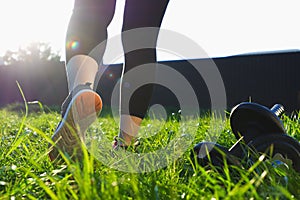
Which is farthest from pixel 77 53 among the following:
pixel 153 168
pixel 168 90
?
pixel 168 90

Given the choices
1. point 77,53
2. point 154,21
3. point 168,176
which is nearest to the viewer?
point 168,176

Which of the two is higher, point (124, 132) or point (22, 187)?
point (22, 187)

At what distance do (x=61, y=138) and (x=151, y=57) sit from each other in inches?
28.5

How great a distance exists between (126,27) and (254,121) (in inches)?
33.6

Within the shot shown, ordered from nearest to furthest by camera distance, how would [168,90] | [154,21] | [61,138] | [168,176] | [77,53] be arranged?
[168,176]
[61,138]
[77,53]
[154,21]
[168,90]

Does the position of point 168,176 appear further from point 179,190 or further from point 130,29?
point 130,29

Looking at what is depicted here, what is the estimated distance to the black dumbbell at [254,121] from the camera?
53.7 inches

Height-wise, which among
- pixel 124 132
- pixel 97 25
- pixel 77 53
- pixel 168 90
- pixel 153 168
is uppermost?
pixel 97 25

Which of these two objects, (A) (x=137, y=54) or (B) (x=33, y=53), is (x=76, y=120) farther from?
(B) (x=33, y=53)

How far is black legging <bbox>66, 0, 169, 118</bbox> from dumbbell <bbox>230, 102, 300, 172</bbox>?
2.16ft

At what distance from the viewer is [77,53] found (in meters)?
1.83

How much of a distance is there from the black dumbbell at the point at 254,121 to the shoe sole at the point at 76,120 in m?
0.54

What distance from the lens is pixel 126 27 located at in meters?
1.98

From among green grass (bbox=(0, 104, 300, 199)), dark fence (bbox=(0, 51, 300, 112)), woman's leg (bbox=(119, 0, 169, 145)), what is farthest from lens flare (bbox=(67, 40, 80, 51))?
dark fence (bbox=(0, 51, 300, 112))
